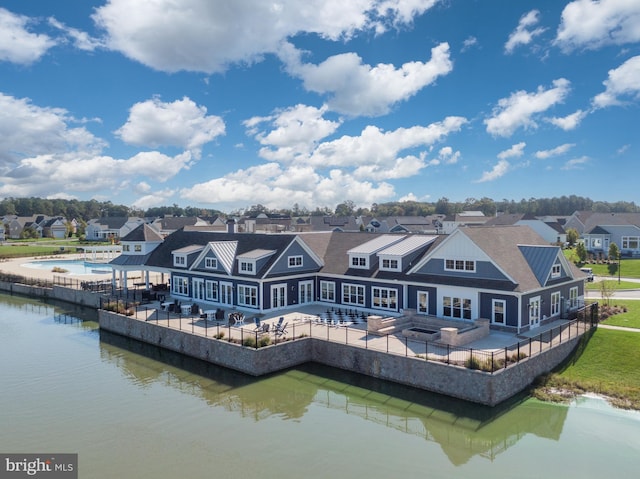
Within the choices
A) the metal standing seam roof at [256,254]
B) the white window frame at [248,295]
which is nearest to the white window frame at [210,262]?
the metal standing seam roof at [256,254]

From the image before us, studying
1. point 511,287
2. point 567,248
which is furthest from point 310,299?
point 567,248

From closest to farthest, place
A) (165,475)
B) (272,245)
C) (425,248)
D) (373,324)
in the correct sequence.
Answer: (165,475)
(373,324)
(425,248)
(272,245)

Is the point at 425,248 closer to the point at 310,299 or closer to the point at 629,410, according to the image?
the point at 310,299

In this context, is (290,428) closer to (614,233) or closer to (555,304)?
(555,304)

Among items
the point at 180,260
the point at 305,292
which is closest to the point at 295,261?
the point at 305,292

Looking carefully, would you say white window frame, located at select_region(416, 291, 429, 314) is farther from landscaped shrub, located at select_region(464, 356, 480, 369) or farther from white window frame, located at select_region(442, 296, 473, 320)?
landscaped shrub, located at select_region(464, 356, 480, 369)
